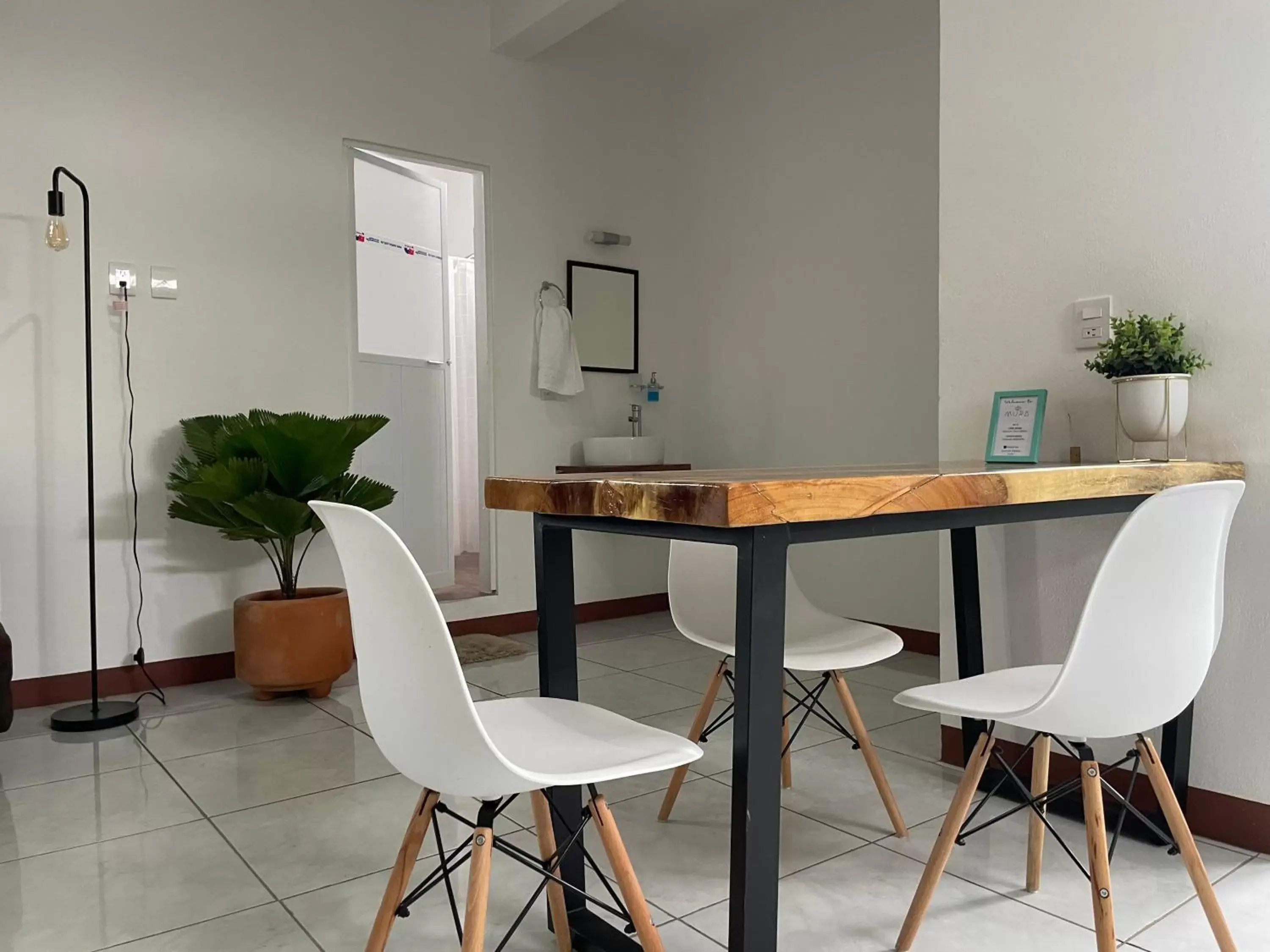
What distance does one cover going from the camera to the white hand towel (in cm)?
453

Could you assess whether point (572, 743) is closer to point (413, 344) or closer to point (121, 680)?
point (121, 680)

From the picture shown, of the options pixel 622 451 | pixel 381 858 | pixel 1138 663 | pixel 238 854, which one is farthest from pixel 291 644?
pixel 1138 663

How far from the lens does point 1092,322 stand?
2213 millimetres

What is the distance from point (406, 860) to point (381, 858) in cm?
79

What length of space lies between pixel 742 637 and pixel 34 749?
2527mm

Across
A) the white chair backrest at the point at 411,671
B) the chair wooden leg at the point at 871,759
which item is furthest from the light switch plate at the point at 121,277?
the chair wooden leg at the point at 871,759

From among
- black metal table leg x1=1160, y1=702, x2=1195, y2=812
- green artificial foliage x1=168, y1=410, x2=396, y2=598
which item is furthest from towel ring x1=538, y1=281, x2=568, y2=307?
black metal table leg x1=1160, y1=702, x2=1195, y2=812

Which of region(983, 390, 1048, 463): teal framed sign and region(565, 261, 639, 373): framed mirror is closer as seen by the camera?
region(983, 390, 1048, 463): teal framed sign

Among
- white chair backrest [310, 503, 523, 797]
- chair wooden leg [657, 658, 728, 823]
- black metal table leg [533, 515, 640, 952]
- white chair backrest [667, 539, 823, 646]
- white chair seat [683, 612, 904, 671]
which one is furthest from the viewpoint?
white chair backrest [667, 539, 823, 646]

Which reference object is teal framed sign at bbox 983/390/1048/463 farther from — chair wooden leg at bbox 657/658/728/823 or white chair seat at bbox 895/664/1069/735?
chair wooden leg at bbox 657/658/728/823

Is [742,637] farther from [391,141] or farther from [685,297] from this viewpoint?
[685,297]

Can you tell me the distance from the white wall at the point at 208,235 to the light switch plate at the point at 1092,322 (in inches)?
107

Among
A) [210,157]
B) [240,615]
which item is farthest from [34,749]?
[210,157]

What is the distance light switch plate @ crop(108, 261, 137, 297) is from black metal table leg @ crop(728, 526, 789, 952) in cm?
309
